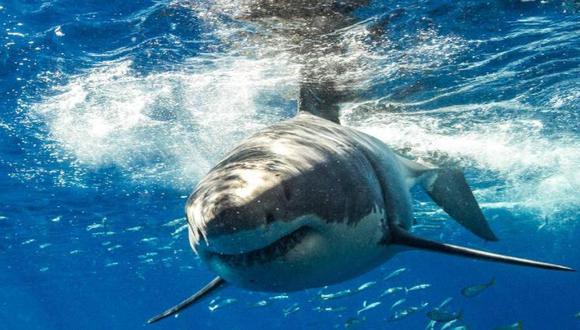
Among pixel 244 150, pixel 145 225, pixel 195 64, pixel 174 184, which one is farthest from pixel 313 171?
pixel 145 225

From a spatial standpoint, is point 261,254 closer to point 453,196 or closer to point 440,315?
point 453,196

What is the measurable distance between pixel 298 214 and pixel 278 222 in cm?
20

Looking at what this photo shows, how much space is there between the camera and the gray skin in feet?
7.97

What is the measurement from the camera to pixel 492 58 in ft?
35.2

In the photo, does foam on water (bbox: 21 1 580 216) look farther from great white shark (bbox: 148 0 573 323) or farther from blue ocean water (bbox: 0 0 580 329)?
great white shark (bbox: 148 0 573 323)

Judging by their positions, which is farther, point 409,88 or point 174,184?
point 174,184

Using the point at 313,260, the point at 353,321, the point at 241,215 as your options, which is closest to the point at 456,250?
the point at 313,260

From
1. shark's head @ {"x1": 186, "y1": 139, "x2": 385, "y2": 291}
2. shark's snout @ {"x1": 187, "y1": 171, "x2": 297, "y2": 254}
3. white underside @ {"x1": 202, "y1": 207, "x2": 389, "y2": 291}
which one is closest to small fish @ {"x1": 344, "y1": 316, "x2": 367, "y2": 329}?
white underside @ {"x1": 202, "y1": 207, "x2": 389, "y2": 291}

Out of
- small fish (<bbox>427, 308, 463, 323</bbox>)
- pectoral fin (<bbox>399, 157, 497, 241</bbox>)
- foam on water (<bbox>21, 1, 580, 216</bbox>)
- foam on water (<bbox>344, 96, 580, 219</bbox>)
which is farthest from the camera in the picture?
foam on water (<bbox>344, 96, 580, 219</bbox>)

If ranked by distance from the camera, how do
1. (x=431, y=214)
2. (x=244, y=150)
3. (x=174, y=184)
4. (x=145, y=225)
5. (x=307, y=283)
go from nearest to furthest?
(x=307, y=283), (x=244, y=150), (x=174, y=184), (x=145, y=225), (x=431, y=214)

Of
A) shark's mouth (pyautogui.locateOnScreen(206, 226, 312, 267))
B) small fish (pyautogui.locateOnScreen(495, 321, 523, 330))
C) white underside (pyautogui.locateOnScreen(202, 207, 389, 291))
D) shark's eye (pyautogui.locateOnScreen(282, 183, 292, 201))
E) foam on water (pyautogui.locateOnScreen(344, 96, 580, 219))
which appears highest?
shark's eye (pyautogui.locateOnScreen(282, 183, 292, 201))

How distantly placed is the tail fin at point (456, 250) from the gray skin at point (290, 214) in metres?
0.11

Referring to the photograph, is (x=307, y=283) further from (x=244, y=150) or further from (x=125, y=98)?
(x=125, y=98)

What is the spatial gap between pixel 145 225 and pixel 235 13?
65.5 ft
